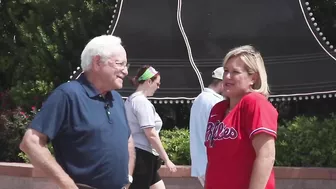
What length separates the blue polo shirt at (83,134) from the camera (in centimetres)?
414

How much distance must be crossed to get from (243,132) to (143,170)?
9.71ft

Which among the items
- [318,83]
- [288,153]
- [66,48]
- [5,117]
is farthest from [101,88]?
[66,48]

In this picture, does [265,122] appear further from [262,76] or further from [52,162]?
[52,162]

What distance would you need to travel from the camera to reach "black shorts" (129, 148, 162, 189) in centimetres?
684

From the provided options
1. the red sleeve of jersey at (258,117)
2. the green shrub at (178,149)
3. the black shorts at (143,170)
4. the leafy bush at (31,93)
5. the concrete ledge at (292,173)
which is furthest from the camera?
the leafy bush at (31,93)

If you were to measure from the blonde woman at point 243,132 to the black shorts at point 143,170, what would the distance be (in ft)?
8.69

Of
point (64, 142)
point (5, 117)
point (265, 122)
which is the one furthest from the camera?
point (5, 117)

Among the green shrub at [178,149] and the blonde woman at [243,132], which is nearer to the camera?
the blonde woman at [243,132]

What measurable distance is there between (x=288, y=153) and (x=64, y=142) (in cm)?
521

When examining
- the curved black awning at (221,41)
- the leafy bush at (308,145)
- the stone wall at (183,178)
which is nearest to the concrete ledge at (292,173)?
the stone wall at (183,178)

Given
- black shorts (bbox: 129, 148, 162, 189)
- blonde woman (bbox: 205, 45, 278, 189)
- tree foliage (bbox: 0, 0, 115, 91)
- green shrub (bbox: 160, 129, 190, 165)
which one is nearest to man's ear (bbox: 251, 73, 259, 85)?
blonde woman (bbox: 205, 45, 278, 189)

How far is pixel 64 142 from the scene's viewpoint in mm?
4207

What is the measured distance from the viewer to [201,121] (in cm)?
661

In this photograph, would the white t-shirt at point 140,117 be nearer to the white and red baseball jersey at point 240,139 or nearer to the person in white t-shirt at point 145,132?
the person in white t-shirt at point 145,132
